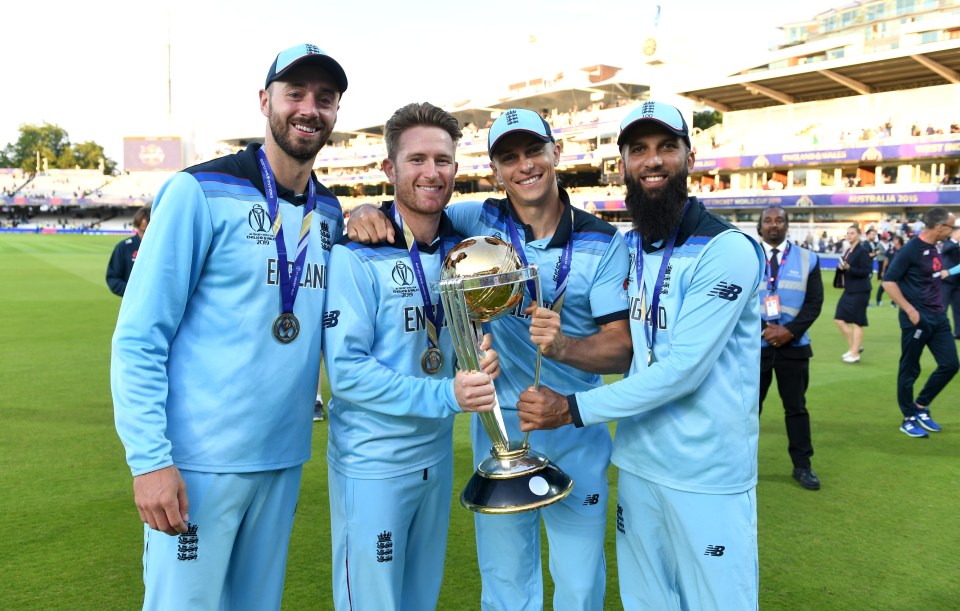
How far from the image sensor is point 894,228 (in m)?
31.5

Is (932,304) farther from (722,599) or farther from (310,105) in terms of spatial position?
(310,105)

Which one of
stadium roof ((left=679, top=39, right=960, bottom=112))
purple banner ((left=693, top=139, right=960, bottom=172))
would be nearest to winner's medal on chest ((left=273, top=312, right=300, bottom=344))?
purple banner ((left=693, top=139, right=960, bottom=172))

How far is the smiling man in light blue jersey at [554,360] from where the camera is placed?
2881mm

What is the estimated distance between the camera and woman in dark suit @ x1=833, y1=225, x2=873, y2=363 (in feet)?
33.7

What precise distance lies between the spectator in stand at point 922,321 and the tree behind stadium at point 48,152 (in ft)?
359

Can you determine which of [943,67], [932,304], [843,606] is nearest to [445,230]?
[843,606]

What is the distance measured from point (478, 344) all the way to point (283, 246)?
30.9 inches

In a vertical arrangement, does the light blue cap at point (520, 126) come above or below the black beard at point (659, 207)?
above

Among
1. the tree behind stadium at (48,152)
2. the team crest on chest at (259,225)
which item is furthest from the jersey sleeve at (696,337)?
the tree behind stadium at (48,152)

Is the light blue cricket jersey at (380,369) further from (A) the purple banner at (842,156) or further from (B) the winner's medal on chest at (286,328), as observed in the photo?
(A) the purple banner at (842,156)

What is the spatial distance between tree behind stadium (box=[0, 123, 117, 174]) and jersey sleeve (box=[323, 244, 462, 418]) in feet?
365

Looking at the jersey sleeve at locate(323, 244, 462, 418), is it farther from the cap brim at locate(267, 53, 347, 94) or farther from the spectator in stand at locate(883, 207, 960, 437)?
the spectator in stand at locate(883, 207, 960, 437)

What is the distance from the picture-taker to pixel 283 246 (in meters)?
2.46

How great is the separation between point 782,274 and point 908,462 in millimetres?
1906
